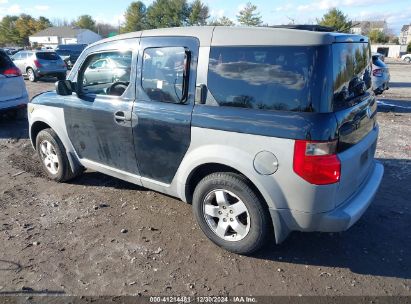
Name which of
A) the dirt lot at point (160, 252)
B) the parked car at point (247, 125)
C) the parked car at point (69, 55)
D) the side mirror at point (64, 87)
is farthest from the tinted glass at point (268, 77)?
the parked car at point (69, 55)

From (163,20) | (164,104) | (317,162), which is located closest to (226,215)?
(317,162)

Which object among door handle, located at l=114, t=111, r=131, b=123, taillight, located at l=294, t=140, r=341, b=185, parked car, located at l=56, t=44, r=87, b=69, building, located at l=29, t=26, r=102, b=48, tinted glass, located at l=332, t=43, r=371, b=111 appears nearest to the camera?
taillight, located at l=294, t=140, r=341, b=185

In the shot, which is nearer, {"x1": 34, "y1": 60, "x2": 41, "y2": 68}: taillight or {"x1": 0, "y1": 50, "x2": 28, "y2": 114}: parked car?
{"x1": 0, "y1": 50, "x2": 28, "y2": 114}: parked car

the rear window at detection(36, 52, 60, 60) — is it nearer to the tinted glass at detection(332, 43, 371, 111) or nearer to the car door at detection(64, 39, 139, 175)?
the car door at detection(64, 39, 139, 175)

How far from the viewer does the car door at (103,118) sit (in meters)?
3.82

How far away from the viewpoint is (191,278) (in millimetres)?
3076

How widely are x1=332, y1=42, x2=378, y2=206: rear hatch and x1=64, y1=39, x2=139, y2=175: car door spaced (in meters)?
2.02

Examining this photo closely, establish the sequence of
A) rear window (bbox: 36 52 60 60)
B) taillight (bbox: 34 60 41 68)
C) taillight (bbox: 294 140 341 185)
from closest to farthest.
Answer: taillight (bbox: 294 140 341 185)
taillight (bbox: 34 60 41 68)
rear window (bbox: 36 52 60 60)

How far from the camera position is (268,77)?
9.55 ft

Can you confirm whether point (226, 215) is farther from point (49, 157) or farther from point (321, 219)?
point (49, 157)

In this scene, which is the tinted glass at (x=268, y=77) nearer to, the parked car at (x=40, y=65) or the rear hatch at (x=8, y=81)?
the rear hatch at (x=8, y=81)

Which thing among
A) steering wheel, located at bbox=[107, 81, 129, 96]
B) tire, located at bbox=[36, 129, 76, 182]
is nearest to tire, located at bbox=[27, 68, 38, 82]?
tire, located at bbox=[36, 129, 76, 182]

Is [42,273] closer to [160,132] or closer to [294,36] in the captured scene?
[160,132]

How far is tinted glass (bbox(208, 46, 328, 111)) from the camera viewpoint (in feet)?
8.96
